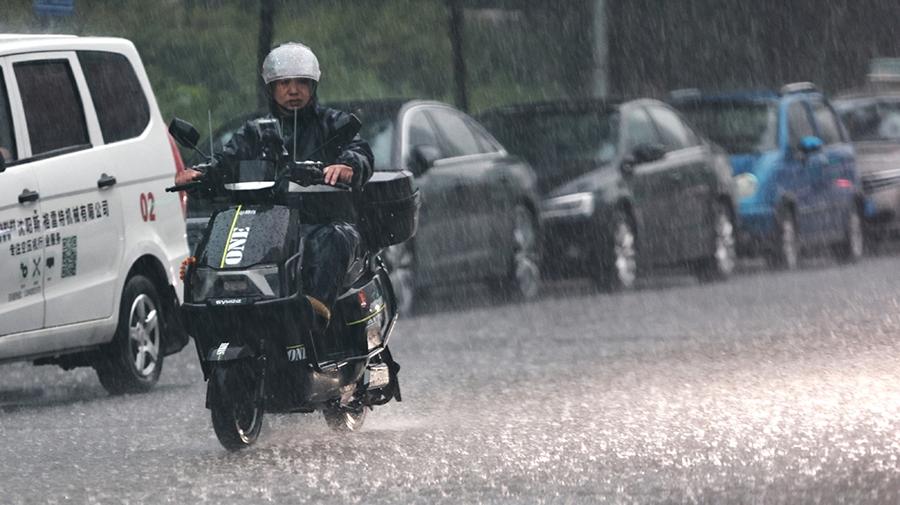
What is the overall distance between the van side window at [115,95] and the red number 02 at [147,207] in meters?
0.34

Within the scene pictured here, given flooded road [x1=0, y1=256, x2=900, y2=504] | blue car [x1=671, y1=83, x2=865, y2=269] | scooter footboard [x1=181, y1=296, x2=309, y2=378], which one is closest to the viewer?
flooded road [x1=0, y1=256, x2=900, y2=504]

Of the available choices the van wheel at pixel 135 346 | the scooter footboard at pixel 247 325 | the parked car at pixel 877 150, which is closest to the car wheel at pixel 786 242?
the parked car at pixel 877 150

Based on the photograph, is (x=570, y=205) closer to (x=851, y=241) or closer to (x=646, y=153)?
(x=646, y=153)

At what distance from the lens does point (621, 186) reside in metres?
19.0

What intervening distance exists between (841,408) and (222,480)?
327 cm

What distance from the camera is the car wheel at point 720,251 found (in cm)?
2080

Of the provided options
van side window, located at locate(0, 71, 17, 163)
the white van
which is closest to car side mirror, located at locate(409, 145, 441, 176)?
the white van

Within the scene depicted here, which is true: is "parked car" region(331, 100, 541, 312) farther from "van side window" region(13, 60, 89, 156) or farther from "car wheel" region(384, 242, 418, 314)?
"van side window" region(13, 60, 89, 156)

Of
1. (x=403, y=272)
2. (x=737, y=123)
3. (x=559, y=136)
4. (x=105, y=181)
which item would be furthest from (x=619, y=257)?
(x=105, y=181)

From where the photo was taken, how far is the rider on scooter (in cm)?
913

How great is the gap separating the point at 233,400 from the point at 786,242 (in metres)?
13.7

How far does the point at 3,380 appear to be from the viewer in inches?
509

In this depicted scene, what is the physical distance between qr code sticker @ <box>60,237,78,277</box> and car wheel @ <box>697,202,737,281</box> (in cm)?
1039

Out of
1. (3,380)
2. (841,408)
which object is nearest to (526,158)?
(3,380)
